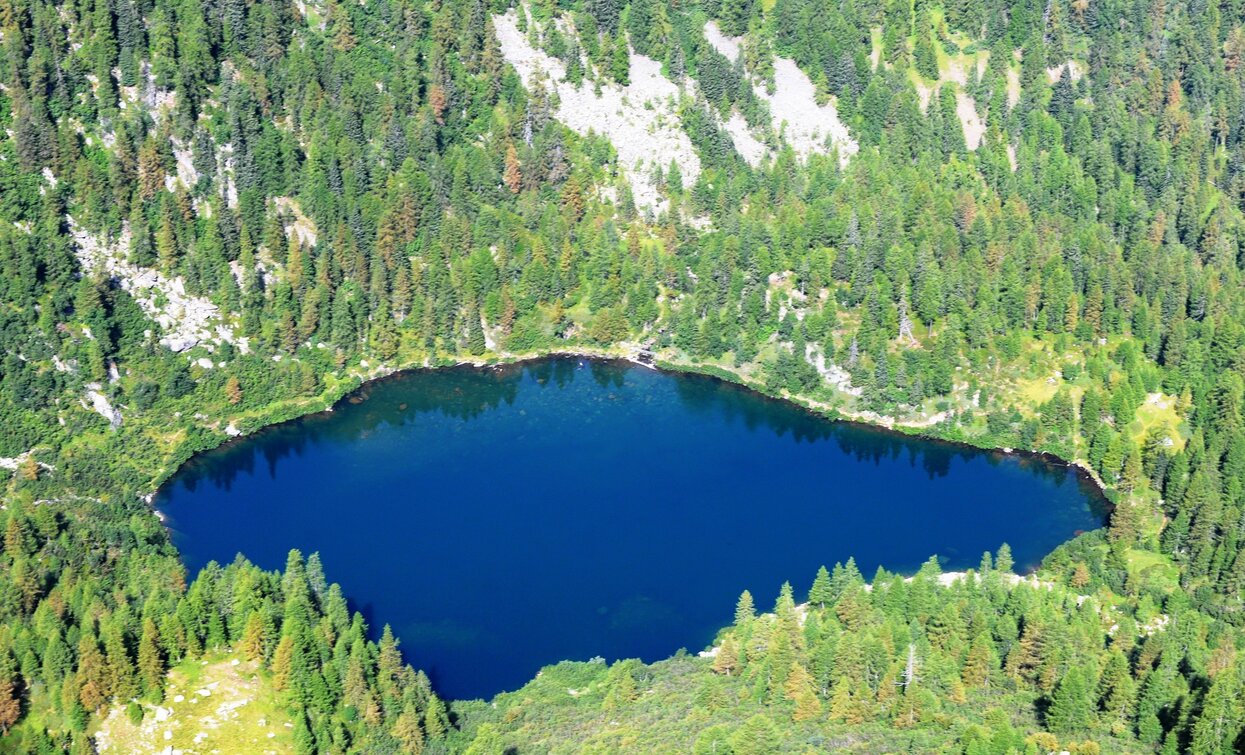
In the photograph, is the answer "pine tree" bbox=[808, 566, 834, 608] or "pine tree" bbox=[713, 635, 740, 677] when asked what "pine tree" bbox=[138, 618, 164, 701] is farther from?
"pine tree" bbox=[808, 566, 834, 608]

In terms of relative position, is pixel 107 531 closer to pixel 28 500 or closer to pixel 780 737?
pixel 28 500

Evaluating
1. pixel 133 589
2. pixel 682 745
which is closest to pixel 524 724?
pixel 682 745

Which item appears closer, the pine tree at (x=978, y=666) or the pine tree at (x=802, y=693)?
the pine tree at (x=802, y=693)

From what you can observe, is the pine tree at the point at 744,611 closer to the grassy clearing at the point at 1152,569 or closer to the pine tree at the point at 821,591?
the pine tree at the point at 821,591

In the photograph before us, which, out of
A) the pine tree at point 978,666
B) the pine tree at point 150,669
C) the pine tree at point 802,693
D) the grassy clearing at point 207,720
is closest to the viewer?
the grassy clearing at point 207,720

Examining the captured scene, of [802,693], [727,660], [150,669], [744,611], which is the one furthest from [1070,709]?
[150,669]

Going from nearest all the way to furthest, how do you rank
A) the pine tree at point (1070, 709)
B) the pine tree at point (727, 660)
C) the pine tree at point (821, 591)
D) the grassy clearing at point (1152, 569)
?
the pine tree at point (1070, 709) < the pine tree at point (727, 660) < the pine tree at point (821, 591) < the grassy clearing at point (1152, 569)

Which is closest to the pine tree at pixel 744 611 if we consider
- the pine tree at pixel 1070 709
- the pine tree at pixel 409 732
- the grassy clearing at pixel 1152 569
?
the pine tree at pixel 1070 709

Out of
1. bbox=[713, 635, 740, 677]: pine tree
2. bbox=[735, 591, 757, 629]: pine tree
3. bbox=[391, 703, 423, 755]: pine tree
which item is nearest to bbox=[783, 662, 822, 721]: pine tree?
bbox=[713, 635, 740, 677]: pine tree
